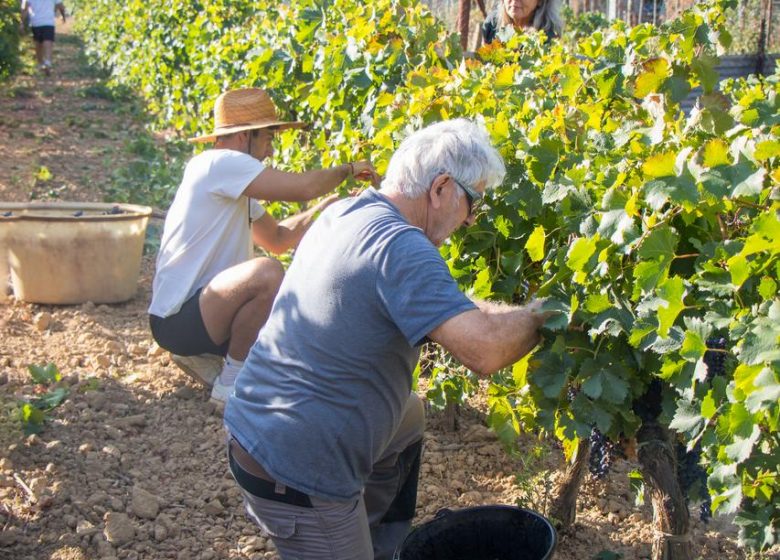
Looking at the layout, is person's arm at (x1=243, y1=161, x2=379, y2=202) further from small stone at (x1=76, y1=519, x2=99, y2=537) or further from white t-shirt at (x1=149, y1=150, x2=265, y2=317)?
small stone at (x1=76, y1=519, x2=99, y2=537)

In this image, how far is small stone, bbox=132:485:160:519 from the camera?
3.73 metres

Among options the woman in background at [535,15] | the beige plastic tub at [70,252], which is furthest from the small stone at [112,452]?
the woman in background at [535,15]

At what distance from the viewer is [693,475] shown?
2734 millimetres

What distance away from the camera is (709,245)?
218 centimetres

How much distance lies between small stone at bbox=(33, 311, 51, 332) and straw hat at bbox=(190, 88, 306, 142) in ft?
5.91

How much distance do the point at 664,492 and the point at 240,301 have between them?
206 cm

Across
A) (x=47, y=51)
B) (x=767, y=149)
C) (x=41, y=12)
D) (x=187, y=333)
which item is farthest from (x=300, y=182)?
(x=47, y=51)

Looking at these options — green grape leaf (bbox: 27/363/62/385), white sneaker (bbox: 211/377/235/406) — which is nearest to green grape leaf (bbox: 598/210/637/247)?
white sneaker (bbox: 211/377/235/406)

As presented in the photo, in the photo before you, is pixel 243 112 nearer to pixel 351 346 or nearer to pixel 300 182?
pixel 300 182

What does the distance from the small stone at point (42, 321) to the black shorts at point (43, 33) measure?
14539mm

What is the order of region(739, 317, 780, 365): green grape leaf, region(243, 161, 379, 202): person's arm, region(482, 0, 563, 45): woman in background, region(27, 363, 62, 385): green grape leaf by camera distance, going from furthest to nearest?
region(482, 0, 563, 45): woman in background
region(27, 363, 62, 385): green grape leaf
region(243, 161, 379, 202): person's arm
region(739, 317, 780, 365): green grape leaf

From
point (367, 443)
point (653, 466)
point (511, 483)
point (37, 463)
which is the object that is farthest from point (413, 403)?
point (37, 463)

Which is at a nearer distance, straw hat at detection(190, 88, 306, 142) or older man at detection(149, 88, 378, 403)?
older man at detection(149, 88, 378, 403)

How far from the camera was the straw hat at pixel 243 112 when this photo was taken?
456cm
